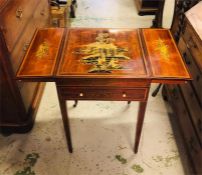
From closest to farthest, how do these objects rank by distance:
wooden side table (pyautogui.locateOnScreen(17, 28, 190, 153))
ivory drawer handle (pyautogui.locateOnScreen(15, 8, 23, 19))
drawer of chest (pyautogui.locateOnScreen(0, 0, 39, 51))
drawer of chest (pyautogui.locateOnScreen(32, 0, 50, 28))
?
wooden side table (pyautogui.locateOnScreen(17, 28, 190, 153)) → drawer of chest (pyautogui.locateOnScreen(0, 0, 39, 51)) → ivory drawer handle (pyautogui.locateOnScreen(15, 8, 23, 19)) → drawer of chest (pyautogui.locateOnScreen(32, 0, 50, 28))

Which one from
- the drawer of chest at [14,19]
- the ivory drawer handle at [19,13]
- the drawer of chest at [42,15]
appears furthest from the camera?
→ the drawer of chest at [42,15]

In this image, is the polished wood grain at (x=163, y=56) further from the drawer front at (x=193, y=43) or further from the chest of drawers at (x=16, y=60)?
the chest of drawers at (x=16, y=60)

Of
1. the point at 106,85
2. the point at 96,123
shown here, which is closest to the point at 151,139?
the point at 96,123

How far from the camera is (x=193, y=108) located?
55.8 inches

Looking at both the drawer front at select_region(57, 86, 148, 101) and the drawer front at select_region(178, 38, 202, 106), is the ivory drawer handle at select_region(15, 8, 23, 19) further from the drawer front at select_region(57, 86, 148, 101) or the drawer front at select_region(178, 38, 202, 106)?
the drawer front at select_region(178, 38, 202, 106)

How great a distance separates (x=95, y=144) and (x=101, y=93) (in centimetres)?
59

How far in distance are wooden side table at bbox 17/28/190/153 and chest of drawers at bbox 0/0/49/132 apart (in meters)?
0.14

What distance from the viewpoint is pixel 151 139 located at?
5.62 ft

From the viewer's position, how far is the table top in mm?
1160

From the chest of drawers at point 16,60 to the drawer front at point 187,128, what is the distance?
110cm

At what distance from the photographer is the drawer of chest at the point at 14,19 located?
128cm

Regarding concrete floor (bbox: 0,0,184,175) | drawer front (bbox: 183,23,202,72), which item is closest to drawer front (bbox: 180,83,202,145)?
drawer front (bbox: 183,23,202,72)

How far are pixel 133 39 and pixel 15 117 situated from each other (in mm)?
994

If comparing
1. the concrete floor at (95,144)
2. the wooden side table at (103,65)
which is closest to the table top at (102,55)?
the wooden side table at (103,65)
